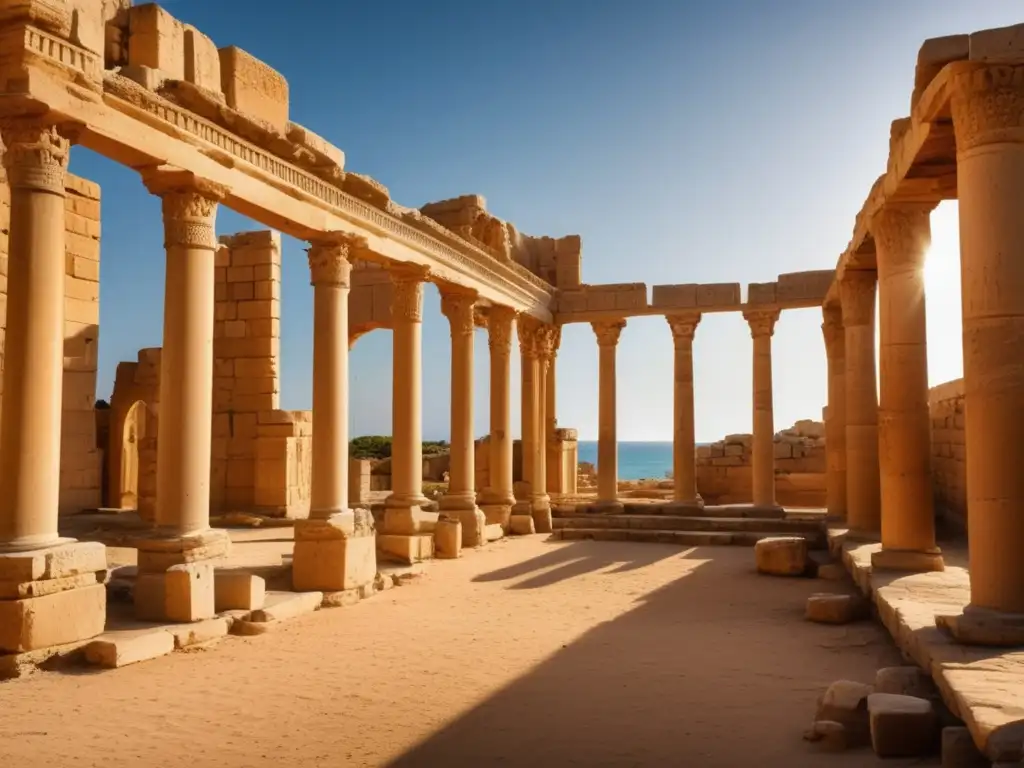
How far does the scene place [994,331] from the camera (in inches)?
297

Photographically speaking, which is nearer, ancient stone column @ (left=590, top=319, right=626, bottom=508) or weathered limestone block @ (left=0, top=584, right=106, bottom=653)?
weathered limestone block @ (left=0, top=584, right=106, bottom=653)

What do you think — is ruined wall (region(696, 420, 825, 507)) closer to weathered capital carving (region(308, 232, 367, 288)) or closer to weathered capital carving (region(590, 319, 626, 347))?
weathered capital carving (region(590, 319, 626, 347))

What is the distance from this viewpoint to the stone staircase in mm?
20156

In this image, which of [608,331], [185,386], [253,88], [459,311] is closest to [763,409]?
[608,331]

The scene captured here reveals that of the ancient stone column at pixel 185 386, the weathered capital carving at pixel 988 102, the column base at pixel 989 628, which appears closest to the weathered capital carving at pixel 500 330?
the ancient stone column at pixel 185 386

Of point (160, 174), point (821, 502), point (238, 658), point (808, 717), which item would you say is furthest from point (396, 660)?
point (821, 502)

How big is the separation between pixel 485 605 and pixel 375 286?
1401cm

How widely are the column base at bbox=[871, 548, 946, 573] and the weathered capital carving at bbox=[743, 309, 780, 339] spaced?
12270 millimetres

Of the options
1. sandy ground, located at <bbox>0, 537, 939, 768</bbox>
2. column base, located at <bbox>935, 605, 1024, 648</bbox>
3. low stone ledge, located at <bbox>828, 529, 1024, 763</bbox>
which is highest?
column base, located at <bbox>935, 605, 1024, 648</bbox>

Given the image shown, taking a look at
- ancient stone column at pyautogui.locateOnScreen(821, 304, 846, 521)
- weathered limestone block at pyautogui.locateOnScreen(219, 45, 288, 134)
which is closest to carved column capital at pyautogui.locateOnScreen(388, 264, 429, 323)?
weathered limestone block at pyautogui.locateOnScreen(219, 45, 288, 134)

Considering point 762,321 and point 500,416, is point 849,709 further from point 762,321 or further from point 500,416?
point 762,321

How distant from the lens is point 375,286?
25.0 m

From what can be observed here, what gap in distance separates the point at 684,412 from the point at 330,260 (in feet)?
40.5

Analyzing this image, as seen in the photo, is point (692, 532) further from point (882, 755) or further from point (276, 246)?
point (882, 755)
